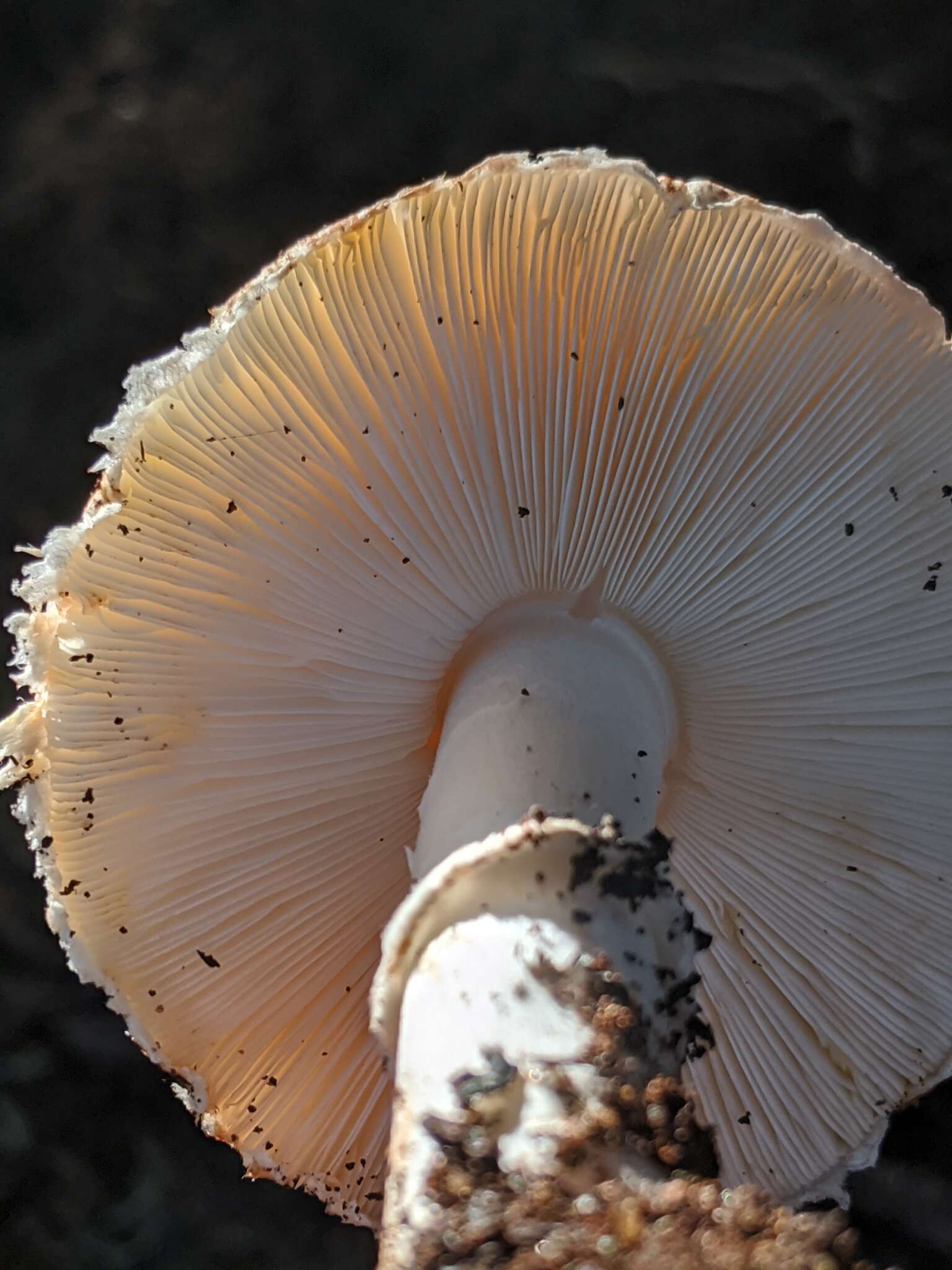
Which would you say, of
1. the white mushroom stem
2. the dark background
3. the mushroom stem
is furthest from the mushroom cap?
the dark background

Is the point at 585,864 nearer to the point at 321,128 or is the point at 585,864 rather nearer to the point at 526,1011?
the point at 526,1011

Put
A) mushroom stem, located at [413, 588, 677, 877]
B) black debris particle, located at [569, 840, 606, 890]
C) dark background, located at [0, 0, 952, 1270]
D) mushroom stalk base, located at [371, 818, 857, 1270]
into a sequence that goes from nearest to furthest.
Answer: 1. mushroom stalk base, located at [371, 818, 857, 1270]
2. black debris particle, located at [569, 840, 606, 890]
3. mushroom stem, located at [413, 588, 677, 877]
4. dark background, located at [0, 0, 952, 1270]

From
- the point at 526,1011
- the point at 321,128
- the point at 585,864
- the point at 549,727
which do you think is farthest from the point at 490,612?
the point at 321,128

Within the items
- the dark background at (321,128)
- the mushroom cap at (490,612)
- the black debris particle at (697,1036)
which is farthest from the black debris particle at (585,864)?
the dark background at (321,128)

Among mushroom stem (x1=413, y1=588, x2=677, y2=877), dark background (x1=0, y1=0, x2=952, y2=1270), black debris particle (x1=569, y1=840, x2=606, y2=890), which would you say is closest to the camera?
black debris particle (x1=569, y1=840, x2=606, y2=890)

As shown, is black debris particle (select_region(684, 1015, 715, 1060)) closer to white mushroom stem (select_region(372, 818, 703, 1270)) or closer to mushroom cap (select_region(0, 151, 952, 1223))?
white mushroom stem (select_region(372, 818, 703, 1270))

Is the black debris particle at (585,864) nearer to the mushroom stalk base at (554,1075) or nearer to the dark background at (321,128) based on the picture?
the mushroom stalk base at (554,1075)

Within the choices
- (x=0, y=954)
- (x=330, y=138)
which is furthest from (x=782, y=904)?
(x=330, y=138)
